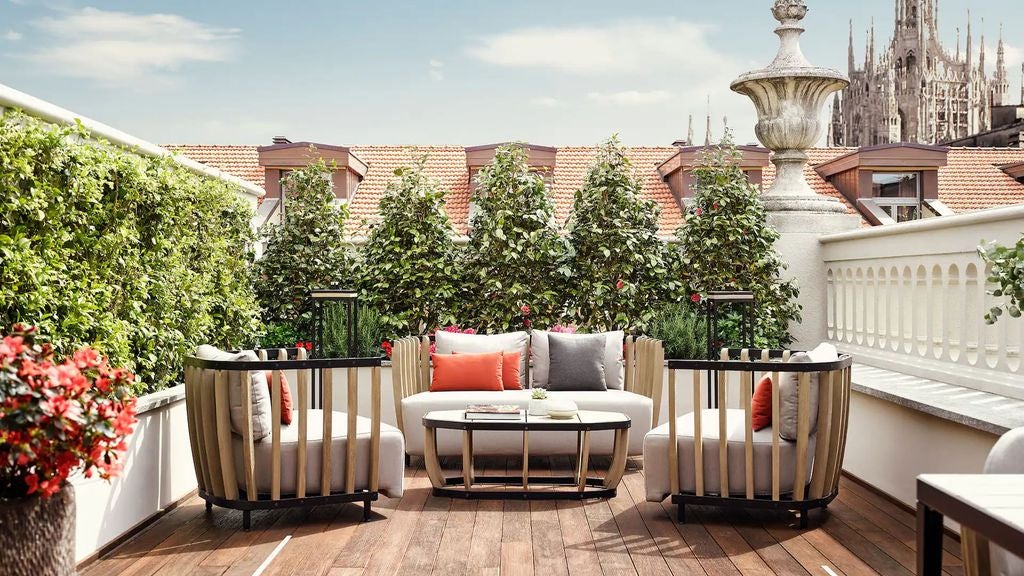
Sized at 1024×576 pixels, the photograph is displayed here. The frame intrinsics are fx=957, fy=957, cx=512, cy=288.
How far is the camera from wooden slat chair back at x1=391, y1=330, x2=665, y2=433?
6.59 metres

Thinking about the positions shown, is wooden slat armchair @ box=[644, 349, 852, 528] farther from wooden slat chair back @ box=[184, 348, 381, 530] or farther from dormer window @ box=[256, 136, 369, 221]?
dormer window @ box=[256, 136, 369, 221]

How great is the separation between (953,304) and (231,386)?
410 cm

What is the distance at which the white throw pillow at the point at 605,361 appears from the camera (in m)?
7.08

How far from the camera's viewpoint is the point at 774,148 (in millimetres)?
8102

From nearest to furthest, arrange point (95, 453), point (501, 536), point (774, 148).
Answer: point (95, 453), point (501, 536), point (774, 148)

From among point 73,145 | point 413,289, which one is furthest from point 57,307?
point 413,289

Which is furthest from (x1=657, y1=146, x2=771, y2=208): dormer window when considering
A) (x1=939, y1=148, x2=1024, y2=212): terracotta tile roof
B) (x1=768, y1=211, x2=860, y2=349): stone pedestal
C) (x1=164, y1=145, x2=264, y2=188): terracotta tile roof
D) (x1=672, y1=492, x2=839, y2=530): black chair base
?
(x1=672, y1=492, x2=839, y2=530): black chair base

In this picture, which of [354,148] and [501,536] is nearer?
[501,536]

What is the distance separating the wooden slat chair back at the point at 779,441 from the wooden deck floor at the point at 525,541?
147 mm

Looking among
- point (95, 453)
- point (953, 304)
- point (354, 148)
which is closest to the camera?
point (95, 453)

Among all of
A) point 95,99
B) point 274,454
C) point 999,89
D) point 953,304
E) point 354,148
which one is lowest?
point 274,454

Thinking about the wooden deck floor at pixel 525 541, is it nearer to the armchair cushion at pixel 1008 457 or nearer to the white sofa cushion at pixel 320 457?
the white sofa cushion at pixel 320 457

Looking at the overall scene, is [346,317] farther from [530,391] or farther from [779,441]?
[779,441]

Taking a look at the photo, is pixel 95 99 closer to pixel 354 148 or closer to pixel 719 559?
pixel 354 148
